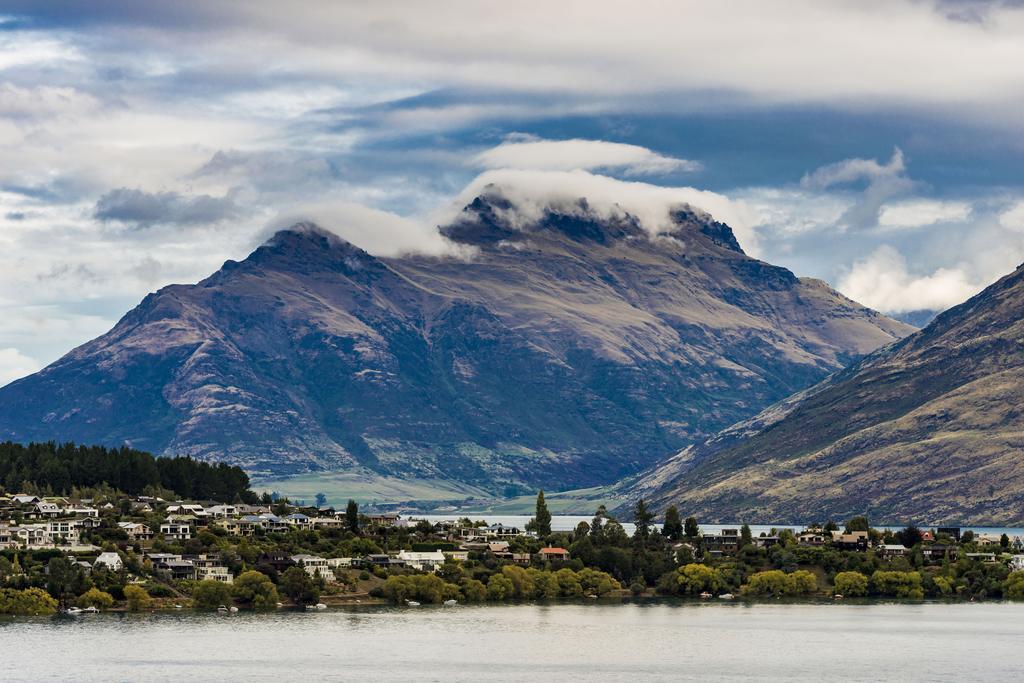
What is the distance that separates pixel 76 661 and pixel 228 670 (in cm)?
1668

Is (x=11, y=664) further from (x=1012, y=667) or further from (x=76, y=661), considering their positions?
(x=1012, y=667)

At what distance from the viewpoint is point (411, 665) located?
7603 inches

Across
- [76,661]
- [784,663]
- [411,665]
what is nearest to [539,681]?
[411,665]

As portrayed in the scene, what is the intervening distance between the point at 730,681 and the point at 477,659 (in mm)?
28663

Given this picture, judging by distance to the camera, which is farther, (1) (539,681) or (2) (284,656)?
(2) (284,656)

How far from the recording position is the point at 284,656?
7869 inches

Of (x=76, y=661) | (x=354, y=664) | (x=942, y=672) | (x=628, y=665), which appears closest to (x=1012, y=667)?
(x=942, y=672)

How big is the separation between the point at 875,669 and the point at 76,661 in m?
80.2

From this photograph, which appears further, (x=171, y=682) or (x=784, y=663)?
(x=784, y=663)

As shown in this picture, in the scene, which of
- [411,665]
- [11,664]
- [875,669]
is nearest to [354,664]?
[411,665]

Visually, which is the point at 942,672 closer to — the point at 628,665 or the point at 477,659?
the point at 628,665

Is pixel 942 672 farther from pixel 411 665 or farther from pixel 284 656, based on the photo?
pixel 284 656

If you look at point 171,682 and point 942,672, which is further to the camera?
point 942,672

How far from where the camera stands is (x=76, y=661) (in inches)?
7510
